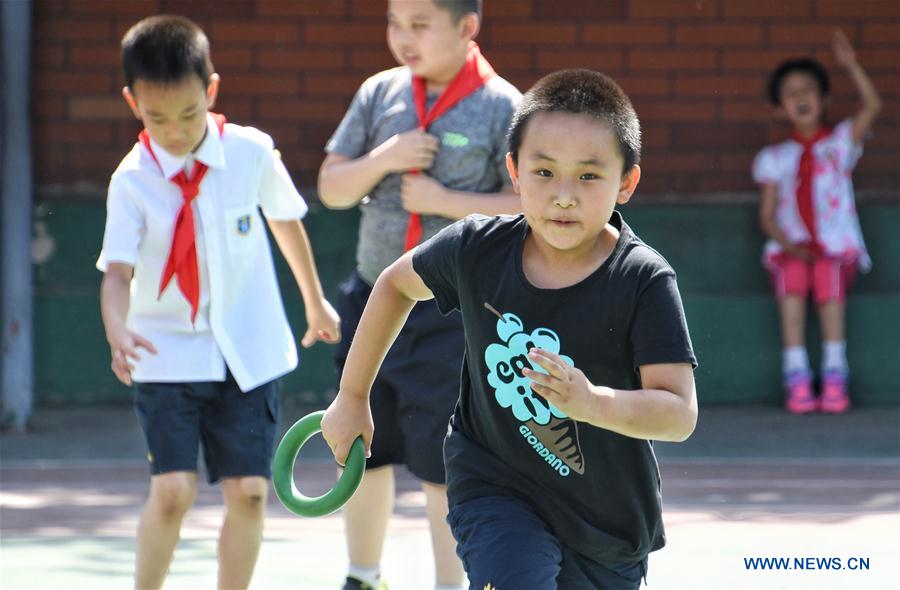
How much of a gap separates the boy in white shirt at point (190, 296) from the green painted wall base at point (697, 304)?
397 cm

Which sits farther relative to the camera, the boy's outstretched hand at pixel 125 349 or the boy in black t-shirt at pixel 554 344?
the boy's outstretched hand at pixel 125 349

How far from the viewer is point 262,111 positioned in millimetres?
8523

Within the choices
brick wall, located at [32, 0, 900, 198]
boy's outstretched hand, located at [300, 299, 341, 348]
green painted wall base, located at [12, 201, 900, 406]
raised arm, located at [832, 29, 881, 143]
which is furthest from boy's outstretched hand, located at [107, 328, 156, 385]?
raised arm, located at [832, 29, 881, 143]

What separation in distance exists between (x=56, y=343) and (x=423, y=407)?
431cm

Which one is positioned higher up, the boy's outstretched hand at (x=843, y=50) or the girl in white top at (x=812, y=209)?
the boy's outstretched hand at (x=843, y=50)

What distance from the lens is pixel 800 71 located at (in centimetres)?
831

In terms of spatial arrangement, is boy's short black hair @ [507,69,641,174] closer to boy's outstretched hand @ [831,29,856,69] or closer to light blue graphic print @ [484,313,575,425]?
light blue graphic print @ [484,313,575,425]

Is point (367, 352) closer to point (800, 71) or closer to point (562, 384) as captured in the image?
point (562, 384)

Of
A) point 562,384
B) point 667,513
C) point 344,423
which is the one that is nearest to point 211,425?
point 344,423

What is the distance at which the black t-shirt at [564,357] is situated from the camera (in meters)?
3.19

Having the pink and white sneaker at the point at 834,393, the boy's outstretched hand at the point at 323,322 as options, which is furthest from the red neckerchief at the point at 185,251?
the pink and white sneaker at the point at 834,393

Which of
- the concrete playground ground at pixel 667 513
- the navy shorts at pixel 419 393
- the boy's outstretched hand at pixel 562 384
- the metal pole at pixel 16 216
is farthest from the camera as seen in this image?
the metal pole at pixel 16 216

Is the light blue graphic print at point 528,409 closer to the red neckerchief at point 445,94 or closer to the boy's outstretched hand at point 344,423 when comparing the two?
the boy's outstretched hand at point 344,423

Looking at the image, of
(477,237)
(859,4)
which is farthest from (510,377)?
(859,4)
